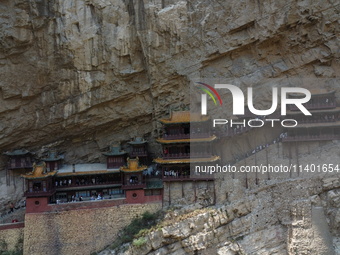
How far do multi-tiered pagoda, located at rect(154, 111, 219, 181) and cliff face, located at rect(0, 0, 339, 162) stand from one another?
1.94 metres

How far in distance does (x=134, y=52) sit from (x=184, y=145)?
6.13 metres

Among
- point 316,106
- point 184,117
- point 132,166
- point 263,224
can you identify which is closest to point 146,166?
point 132,166

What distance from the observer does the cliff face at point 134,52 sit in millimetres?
29844

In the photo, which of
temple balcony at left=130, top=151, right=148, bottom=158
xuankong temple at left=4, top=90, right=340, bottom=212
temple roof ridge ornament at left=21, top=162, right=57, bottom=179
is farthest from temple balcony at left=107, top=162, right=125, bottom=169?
temple roof ridge ornament at left=21, top=162, right=57, bottom=179

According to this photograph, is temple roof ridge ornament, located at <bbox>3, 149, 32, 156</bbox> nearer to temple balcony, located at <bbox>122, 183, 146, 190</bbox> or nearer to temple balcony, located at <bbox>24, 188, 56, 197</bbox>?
temple balcony, located at <bbox>24, 188, 56, 197</bbox>

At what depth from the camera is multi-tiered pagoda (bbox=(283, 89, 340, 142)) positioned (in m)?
29.4

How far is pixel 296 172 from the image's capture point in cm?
2772

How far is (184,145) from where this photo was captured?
29906mm

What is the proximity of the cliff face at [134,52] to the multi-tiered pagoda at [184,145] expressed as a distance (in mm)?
1938

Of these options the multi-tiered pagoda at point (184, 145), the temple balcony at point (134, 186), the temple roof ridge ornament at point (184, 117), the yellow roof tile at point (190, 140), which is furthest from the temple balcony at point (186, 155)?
the temple balcony at point (134, 186)

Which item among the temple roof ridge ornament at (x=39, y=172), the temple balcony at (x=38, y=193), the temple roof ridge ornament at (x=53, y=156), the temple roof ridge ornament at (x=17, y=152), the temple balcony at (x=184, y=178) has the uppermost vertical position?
the temple roof ridge ornament at (x=17, y=152)

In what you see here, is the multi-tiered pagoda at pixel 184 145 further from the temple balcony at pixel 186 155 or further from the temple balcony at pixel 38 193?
the temple balcony at pixel 38 193

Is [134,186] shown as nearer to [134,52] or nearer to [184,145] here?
[184,145]

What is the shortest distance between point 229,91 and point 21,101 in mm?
12236
